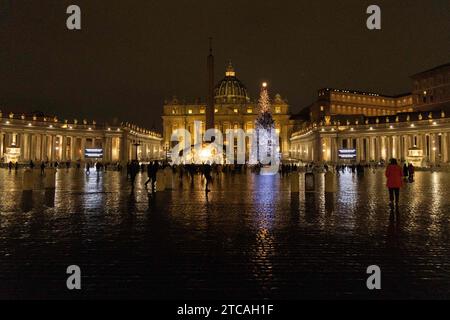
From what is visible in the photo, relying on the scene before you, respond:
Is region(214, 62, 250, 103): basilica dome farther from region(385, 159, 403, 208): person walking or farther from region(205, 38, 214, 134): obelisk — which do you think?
region(385, 159, 403, 208): person walking

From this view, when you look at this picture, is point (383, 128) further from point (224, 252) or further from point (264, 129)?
point (224, 252)

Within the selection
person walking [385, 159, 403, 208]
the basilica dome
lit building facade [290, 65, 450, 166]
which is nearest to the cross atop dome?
the basilica dome

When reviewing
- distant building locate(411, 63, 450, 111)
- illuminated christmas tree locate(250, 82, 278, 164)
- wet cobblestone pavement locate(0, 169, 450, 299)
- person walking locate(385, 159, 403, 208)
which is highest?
distant building locate(411, 63, 450, 111)

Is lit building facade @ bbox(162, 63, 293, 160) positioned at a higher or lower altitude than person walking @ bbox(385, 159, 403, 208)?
higher

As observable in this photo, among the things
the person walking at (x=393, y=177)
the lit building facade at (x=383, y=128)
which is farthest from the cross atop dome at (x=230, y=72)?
the person walking at (x=393, y=177)

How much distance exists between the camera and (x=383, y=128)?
82.0 meters

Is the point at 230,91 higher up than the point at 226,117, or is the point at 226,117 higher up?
the point at 230,91

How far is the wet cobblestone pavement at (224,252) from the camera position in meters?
5.42

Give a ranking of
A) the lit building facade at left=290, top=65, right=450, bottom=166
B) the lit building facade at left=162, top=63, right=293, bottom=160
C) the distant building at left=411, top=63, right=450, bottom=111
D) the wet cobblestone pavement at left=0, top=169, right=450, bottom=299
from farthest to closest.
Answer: the lit building facade at left=162, top=63, right=293, bottom=160 → the distant building at left=411, top=63, right=450, bottom=111 → the lit building facade at left=290, top=65, right=450, bottom=166 → the wet cobblestone pavement at left=0, top=169, right=450, bottom=299

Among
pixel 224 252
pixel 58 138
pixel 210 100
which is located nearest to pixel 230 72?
pixel 58 138

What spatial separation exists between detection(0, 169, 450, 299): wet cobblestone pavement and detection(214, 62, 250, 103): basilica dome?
12547 cm

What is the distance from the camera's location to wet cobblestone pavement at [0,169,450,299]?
5.42 metres

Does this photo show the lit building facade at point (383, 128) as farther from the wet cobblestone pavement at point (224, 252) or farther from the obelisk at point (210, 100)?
the wet cobblestone pavement at point (224, 252)

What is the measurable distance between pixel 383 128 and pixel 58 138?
64.3m
